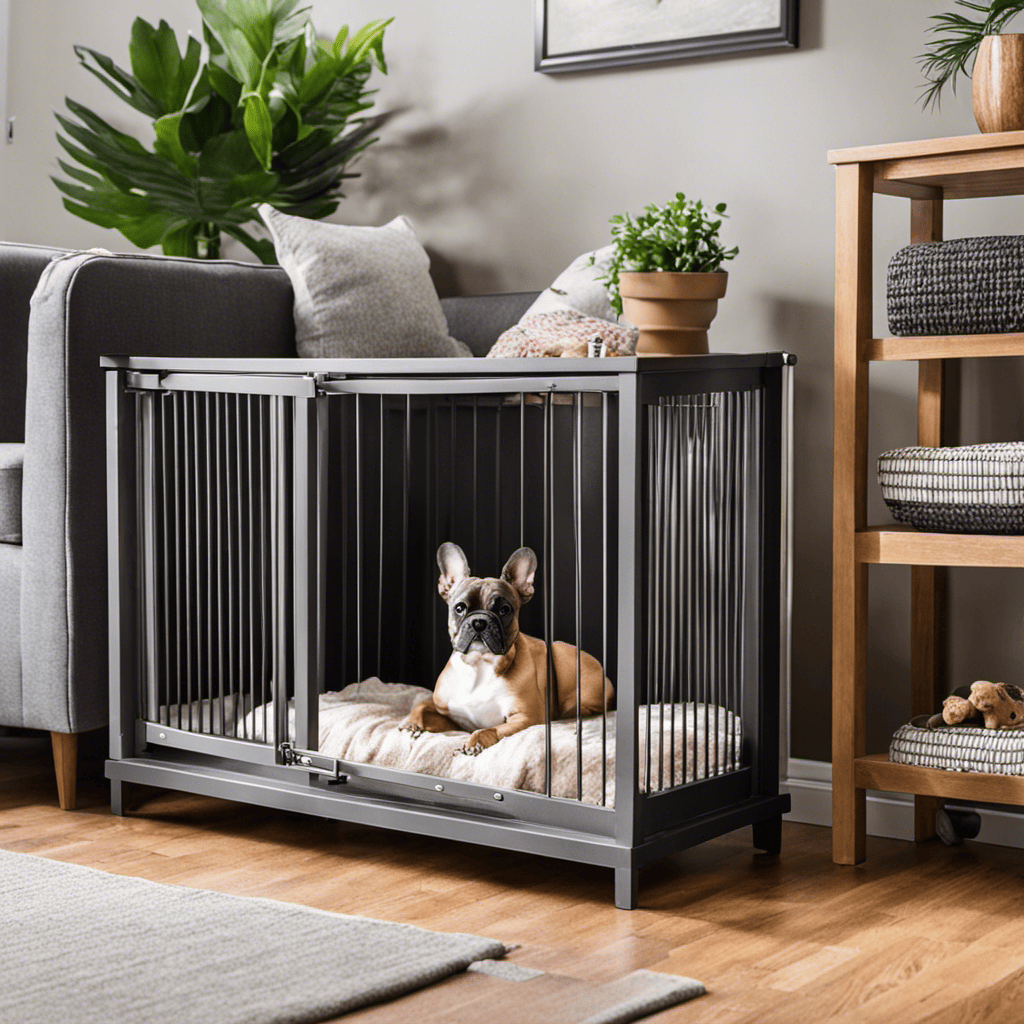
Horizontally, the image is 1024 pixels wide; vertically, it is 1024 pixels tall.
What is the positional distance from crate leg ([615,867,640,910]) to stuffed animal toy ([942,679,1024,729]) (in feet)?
1.94

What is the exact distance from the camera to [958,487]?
6.95 ft

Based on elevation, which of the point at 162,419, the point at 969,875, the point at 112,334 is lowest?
the point at 969,875

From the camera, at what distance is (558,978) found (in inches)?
66.5

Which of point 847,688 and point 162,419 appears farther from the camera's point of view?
point 162,419

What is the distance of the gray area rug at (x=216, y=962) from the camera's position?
1.56 metres

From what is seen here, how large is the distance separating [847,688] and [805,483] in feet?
1.57

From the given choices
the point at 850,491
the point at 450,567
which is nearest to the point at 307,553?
the point at 450,567

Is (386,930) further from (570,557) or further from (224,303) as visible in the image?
→ (224,303)

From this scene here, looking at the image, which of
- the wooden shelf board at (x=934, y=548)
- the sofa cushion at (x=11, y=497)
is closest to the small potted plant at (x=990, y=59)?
the wooden shelf board at (x=934, y=548)

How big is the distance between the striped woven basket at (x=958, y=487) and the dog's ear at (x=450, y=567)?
2.25 feet

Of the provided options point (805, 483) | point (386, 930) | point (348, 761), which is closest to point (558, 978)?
point (386, 930)

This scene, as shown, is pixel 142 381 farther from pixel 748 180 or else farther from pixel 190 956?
pixel 748 180

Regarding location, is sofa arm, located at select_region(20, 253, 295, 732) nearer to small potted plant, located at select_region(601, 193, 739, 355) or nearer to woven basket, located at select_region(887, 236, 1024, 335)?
small potted plant, located at select_region(601, 193, 739, 355)

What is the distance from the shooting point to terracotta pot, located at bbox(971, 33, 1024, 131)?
212 centimetres
